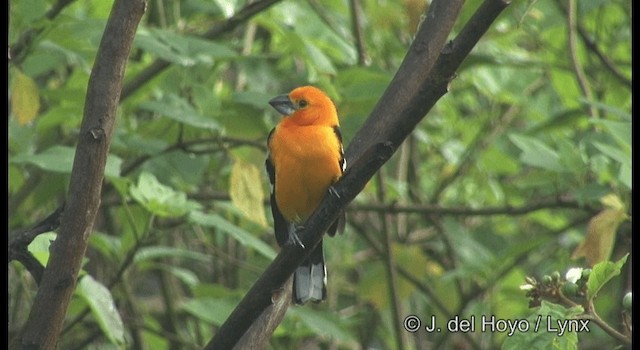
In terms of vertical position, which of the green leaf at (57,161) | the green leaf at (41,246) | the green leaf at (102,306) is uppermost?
the green leaf at (57,161)

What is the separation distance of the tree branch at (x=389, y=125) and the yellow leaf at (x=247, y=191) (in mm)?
1098

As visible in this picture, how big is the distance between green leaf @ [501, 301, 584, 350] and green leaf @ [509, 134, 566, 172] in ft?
5.98

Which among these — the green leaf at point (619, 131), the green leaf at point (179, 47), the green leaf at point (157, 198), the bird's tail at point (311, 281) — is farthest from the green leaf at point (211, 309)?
the green leaf at point (619, 131)

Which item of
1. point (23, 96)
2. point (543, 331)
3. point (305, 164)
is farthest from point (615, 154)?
point (23, 96)

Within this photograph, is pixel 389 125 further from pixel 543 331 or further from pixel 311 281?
pixel 311 281

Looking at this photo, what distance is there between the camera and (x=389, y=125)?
251 centimetres

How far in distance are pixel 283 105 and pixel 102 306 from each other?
49.0 inches

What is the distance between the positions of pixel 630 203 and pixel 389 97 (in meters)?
1.74

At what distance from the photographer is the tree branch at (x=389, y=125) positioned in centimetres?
239

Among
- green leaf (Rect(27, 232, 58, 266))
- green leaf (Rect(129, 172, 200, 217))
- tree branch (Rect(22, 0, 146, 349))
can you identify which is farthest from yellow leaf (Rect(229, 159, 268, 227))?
tree branch (Rect(22, 0, 146, 349))

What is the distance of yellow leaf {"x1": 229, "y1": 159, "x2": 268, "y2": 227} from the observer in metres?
4.09

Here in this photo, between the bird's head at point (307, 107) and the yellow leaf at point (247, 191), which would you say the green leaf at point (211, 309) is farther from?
the bird's head at point (307, 107)

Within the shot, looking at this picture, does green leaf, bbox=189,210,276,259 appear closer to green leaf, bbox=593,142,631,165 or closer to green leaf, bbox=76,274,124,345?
green leaf, bbox=76,274,124,345
